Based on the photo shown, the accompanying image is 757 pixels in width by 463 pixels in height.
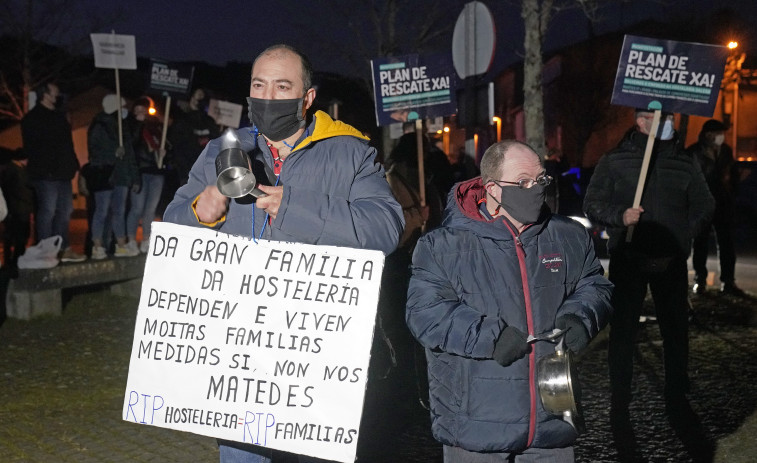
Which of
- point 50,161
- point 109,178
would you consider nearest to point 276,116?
point 50,161

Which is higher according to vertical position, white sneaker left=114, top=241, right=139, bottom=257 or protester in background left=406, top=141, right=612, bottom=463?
protester in background left=406, top=141, right=612, bottom=463

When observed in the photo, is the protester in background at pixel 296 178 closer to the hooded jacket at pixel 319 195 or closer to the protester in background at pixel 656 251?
the hooded jacket at pixel 319 195

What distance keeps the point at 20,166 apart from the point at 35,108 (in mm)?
3027

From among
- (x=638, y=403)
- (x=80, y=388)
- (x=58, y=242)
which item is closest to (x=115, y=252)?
(x=58, y=242)

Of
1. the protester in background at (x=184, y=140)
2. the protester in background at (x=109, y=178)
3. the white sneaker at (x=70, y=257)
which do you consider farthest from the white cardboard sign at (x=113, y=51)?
the white sneaker at (x=70, y=257)

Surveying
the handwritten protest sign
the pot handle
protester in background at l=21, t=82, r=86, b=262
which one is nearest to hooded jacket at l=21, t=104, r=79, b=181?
protester in background at l=21, t=82, r=86, b=262

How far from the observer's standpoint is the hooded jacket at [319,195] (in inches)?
111

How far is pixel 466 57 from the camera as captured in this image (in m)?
9.40

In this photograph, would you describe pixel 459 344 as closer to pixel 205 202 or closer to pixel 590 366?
pixel 205 202

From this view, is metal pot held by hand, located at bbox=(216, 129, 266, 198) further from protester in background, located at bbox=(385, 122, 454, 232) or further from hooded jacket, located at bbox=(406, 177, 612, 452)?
protester in background, located at bbox=(385, 122, 454, 232)

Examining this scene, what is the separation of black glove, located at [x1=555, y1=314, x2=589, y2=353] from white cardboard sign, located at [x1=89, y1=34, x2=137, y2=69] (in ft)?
30.2

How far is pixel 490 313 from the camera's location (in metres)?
3.11

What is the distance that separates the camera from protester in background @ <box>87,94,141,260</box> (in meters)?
9.77

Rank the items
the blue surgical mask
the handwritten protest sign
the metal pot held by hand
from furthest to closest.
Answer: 1. the blue surgical mask
2. the handwritten protest sign
3. the metal pot held by hand
